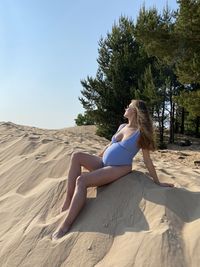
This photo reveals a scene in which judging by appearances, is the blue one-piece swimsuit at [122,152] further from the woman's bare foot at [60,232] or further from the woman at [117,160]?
the woman's bare foot at [60,232]

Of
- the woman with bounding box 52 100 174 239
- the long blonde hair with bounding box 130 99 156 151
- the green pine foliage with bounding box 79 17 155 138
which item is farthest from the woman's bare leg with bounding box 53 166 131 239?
the green pine foliage with bounding box 79 17 155 138

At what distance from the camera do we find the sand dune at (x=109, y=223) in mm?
3799

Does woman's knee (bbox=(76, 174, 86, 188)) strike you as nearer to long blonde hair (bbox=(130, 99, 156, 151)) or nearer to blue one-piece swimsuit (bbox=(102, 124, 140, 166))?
blue one-piece swimsuit (bbox=(102, 124, 140, 166))

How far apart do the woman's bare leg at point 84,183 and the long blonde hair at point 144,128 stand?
1.01 ft

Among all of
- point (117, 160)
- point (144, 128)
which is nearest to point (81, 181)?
point (117, 160)

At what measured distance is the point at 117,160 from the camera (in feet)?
16.1

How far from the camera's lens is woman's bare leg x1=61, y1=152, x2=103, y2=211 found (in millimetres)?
4763

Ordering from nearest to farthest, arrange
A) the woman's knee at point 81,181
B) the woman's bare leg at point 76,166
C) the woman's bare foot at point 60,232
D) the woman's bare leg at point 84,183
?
the woman's bare foot at point 60,232 < the woman's bare leg at point 84,183 < the woman's knee at point 81,181 < the woman's bare leg at point 76,166

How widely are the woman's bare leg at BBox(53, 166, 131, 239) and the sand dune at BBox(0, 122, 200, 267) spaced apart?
64 mm

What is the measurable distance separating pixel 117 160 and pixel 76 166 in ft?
1.42

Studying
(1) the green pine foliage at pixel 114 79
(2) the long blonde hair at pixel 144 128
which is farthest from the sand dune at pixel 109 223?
(1) the green pine foliage at pixel 114 79

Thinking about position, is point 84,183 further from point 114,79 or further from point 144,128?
point 114,79

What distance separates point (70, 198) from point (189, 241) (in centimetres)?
142

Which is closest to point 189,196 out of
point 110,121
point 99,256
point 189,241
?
point 189,241
